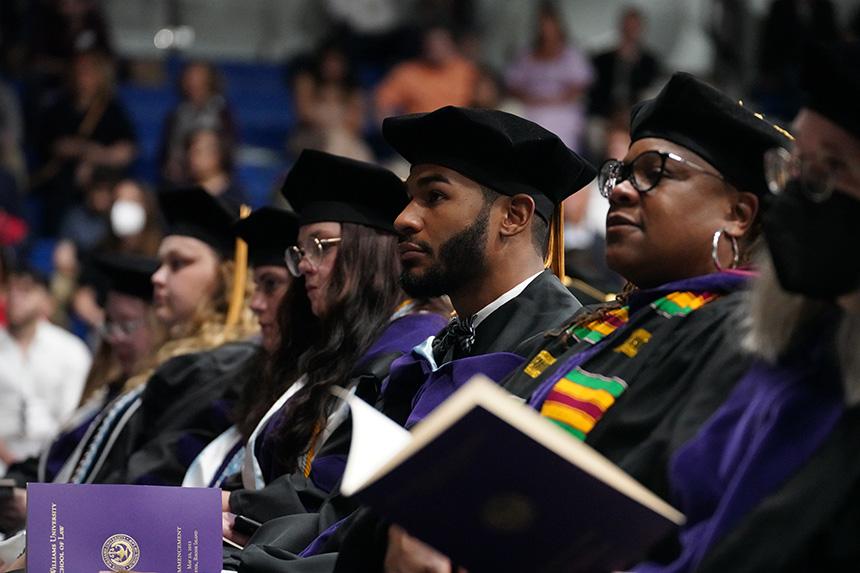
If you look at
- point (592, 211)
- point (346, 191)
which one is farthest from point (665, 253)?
point (592, 211)

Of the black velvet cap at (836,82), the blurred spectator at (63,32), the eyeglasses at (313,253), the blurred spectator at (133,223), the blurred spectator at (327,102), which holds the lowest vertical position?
the black velvet cap at (836,82)

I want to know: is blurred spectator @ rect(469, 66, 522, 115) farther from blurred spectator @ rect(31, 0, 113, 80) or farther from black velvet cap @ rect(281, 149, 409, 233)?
black velvet cap @ rect(281, 149, 409, 233)

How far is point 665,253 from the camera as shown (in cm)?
347

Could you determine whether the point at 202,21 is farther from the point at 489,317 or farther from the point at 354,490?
the point at 354,490

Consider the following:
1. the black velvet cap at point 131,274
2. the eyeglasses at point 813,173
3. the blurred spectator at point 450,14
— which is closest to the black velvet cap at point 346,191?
the black velvet cap at point 131,274

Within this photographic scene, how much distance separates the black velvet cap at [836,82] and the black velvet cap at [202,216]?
13.2 feet

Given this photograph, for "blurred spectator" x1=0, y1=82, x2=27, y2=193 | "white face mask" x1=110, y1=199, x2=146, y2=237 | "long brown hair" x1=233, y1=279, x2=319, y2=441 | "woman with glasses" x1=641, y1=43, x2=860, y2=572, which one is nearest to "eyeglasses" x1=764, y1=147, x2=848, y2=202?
"woman with glasses" x1=641, y1=43, x2=860, y2=572

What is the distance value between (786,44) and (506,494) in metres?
10.5

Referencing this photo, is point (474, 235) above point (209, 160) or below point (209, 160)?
below

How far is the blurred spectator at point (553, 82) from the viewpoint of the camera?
12969mm

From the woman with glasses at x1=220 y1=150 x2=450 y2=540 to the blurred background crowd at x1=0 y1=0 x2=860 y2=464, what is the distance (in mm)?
5065

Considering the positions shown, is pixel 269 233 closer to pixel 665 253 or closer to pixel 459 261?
pixel 459 261

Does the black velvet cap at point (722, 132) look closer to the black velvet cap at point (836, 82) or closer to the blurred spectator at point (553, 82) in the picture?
the black velvet cap at point (836, 82)

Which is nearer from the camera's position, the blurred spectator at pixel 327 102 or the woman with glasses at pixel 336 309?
the woman with glasses at pixel 336 309
